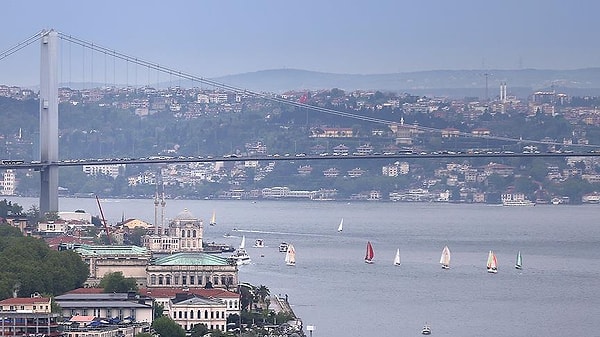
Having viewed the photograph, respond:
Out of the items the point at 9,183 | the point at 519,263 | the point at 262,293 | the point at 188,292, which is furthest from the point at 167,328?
the point at 9,183

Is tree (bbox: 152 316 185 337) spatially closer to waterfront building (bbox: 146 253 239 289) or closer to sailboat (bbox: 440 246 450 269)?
waterfront building (bbox: 146 253 239 289)

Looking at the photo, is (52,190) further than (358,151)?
No

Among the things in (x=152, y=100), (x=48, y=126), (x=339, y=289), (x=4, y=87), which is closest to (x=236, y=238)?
(x=48, y=126)

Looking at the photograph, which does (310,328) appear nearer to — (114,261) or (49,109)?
(114,261)

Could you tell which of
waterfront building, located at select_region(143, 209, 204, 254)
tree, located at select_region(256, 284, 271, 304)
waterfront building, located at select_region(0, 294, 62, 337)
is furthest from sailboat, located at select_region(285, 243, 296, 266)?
waterfront building, located at select_region(0, 294, 62, 337)

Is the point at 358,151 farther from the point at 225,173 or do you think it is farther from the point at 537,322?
the point at 537,322

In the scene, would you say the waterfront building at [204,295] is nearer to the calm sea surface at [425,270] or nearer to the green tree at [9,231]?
the calm sea surface at [425,270]
